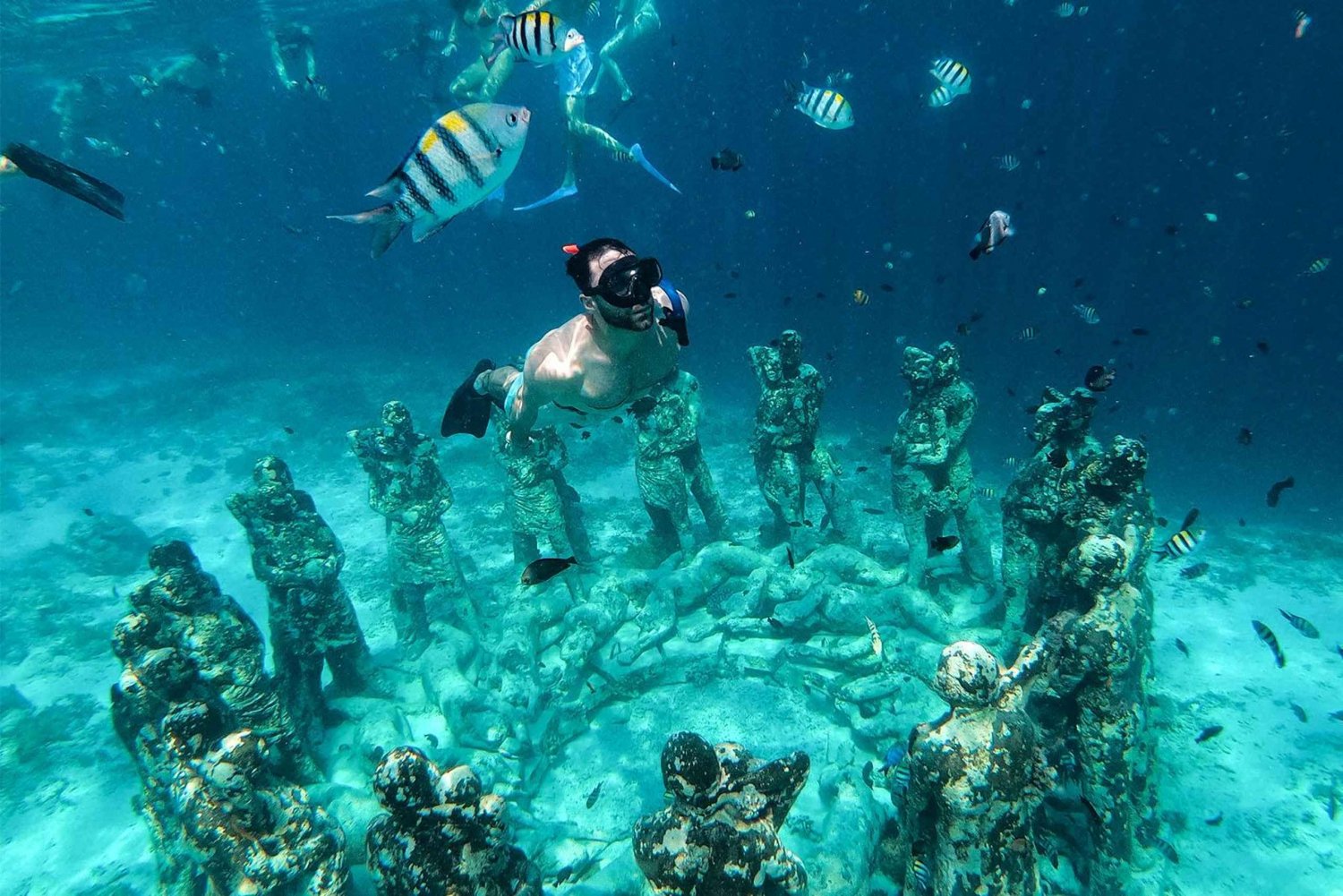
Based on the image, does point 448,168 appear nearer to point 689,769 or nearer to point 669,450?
point 689,769

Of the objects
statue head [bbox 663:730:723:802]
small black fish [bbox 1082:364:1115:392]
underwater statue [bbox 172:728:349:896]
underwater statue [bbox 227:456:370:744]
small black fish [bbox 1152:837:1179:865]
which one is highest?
underwater statue [bbox 227:456:370:744]

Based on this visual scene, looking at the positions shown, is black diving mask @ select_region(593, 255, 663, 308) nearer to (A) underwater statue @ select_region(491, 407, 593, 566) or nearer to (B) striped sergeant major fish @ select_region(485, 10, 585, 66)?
(B) striped sergeant major fish @ select_region(485, 10, 585, 66)

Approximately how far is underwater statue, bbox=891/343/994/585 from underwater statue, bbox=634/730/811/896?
6.13 m

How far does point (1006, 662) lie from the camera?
695 cm

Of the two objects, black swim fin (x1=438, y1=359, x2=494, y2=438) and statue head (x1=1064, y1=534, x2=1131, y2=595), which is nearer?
statue head (x1=1064, y1=534, x2=1131, y2=595)

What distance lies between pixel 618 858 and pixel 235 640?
3968 millimetres

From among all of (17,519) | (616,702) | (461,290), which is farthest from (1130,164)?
(461,290)

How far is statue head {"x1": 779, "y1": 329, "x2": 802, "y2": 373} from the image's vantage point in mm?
8898

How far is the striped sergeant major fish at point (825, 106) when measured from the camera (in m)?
7.83

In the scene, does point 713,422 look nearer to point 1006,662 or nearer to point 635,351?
point 1006,662

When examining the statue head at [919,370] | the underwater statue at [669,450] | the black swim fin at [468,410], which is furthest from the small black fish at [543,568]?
the statue head at [919,370]

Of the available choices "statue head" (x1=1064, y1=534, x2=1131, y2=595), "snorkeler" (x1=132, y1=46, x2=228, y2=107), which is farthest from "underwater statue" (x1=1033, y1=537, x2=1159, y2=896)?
"snorkeler" (x1=132, y1=46, x2=228, y2=107)

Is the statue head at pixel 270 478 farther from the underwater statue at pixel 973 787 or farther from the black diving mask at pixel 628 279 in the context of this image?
the underwater statue at pixel 973 787

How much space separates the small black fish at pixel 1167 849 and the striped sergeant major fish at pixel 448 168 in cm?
747
